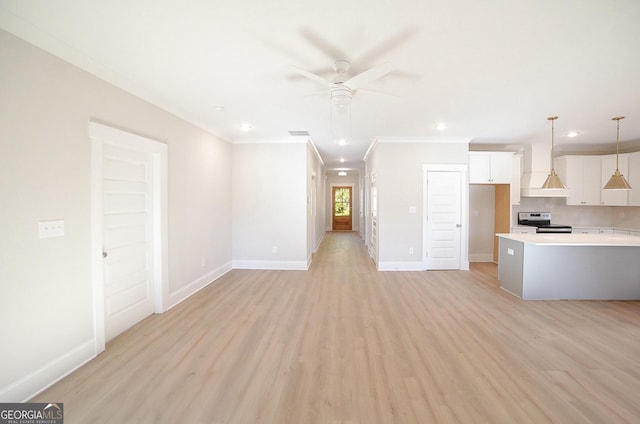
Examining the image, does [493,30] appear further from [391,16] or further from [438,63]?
[391,16]

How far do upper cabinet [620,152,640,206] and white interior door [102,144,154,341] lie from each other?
8832mm

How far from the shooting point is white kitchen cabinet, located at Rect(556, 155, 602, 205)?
18.2 feet

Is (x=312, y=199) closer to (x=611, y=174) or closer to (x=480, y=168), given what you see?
(x=480, y=168)

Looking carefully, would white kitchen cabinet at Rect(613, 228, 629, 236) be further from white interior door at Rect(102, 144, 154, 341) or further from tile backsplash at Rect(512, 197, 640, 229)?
white interior door at Rect(102, 144, 154, 341)

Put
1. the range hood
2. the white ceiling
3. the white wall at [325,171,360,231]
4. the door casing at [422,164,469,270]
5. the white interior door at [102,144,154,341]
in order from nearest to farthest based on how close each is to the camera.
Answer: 1. the white ceiling
2. the white interior door at [102,144,154,341]
3. the door casing at [422,164,469,270]
4. the range hood
5. the white wall at [325,171,360,231]

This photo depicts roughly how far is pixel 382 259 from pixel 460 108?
3.07 metres

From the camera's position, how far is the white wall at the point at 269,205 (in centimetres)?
521

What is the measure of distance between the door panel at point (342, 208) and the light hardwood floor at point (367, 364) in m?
8.20

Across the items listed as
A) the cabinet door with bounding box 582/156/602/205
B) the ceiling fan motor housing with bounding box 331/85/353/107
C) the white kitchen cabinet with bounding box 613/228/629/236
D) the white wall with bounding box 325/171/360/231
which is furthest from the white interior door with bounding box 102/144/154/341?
the white kitchen cabinet with bounding box 613/228/629/236

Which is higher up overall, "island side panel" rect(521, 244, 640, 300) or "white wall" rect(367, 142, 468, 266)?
"white wall" rect(367, 142, 468, 266)

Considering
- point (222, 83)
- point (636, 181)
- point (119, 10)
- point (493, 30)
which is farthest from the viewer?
point (636, 181)

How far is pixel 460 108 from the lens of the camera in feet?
11.4

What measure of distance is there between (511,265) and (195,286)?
501 cm

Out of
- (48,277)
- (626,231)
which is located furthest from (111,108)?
(626,231)
